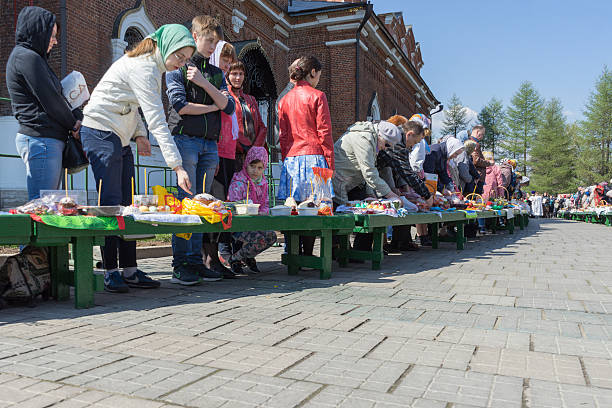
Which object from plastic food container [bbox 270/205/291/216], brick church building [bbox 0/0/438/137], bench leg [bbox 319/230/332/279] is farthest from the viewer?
brick church building [bbox 0/0/438/137]

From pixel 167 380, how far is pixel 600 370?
1884mm

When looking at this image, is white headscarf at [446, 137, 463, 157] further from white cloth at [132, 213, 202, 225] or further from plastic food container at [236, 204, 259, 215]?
white cloth at [132, 213, 202, 225]

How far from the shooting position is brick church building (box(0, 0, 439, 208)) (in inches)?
421

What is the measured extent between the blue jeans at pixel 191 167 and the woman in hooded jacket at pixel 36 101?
98 centimetres

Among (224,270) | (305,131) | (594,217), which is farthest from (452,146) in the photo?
(594,217)

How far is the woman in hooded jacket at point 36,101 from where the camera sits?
12.4 ft

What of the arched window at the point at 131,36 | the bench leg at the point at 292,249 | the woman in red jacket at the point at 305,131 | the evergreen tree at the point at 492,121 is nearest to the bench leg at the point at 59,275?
the bench leg at the point at 292,249

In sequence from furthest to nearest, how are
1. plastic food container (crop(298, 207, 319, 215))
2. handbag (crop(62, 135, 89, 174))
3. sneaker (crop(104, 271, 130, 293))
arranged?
plastic food container (crop(298, 207, 319, 215))
sneaker (crop(104, 271, 130, 293))
handbag (crop(62, 135, 89, 174))

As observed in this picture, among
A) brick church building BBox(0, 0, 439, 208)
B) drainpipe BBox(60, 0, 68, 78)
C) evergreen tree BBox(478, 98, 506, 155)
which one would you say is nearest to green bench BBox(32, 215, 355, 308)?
brick church building BBox(0, 0, 439, 208)

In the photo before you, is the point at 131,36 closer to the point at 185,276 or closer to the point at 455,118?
the point at 185,276

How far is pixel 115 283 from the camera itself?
416cm

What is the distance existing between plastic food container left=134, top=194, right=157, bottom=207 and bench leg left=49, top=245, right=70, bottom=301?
0.72m

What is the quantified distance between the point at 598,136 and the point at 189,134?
54.7 metres

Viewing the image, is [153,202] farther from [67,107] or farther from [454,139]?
[454,139]
